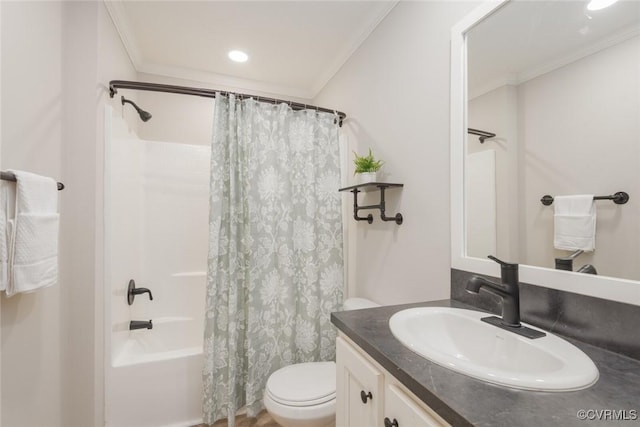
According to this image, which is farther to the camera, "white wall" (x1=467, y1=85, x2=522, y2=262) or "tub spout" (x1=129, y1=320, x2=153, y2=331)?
"tub spout" (x1=129, y1=320, x2=153, y2=331)

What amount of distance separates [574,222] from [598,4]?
615 mm

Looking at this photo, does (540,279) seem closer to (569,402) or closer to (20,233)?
(569,402)

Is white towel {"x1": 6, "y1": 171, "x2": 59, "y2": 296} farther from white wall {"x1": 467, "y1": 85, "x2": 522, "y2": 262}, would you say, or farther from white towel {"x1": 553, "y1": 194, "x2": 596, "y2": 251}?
white towel {"x1": 553, "y1": 194, "x2": 596, "y2": 251}

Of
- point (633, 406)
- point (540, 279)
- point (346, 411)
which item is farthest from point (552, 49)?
point (346, 411)

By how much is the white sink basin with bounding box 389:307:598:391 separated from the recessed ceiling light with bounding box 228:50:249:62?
225 centimetres

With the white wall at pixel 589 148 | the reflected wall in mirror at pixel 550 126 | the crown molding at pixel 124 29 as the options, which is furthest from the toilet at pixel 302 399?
the crown molding at pixel 124 29

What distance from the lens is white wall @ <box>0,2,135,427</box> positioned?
3.64 feet

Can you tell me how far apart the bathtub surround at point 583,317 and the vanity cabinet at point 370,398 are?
533 millimetres

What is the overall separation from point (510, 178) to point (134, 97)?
2714mm

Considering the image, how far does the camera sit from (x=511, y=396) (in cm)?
51

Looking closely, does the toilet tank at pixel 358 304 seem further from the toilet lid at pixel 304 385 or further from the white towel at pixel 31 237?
the white towel at pixel 31 237

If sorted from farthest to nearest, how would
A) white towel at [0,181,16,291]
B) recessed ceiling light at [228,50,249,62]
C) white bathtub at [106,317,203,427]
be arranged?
recessed ceiling light at [228,50,249,62]
white bathtub at [106,317,203,427]
white towel at [0,181,16,291]

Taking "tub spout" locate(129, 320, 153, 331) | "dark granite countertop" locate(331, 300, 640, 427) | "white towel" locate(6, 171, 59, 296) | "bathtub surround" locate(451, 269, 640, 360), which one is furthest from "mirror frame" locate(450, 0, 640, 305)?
"tub spout" locate(129, 320, 153, 331)

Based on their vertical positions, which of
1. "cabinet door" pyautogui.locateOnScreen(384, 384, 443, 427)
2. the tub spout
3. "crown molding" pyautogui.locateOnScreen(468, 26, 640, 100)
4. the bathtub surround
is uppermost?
"crown molding" pyautogui.locateOnScreen(468, 26, 640, 100)
